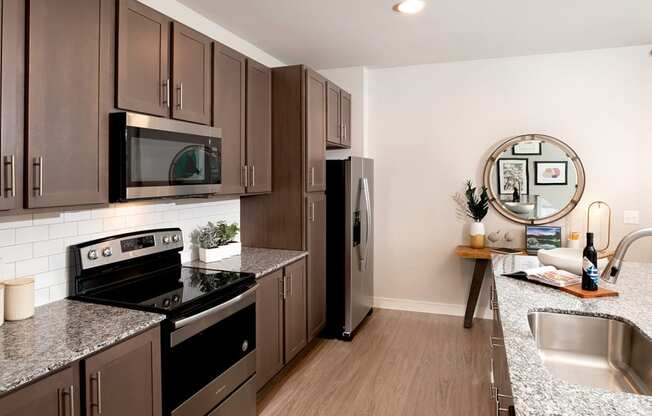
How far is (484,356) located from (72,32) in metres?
3.42

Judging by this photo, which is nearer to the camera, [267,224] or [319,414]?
[319,414]

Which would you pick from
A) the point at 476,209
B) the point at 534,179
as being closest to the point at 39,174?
Answer: the point at 476,209

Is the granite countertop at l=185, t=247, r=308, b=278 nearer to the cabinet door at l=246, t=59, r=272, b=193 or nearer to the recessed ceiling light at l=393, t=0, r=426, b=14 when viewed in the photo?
the cabinet door at l=246, t=59, r=272, b=193

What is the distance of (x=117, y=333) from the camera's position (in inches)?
61.0

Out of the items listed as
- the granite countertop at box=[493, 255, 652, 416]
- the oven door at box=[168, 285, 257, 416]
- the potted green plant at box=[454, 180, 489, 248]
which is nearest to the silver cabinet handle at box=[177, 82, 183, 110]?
the oven door at box=[168, 285, 257, 416]

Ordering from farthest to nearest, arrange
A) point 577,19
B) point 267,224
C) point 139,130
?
point 267,224
point 577,19
point 139,130

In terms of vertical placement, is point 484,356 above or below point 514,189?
below

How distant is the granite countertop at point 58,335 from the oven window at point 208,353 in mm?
253

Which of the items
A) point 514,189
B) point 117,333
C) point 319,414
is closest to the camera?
point 117,333

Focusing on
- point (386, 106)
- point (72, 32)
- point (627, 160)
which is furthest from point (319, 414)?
point (627, 160)

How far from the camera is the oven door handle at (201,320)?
1815 mm

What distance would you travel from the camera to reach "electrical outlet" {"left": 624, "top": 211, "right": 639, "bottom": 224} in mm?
3756

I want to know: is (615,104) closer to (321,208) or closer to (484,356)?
(484,356)

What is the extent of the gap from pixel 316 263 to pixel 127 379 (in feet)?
6.57
